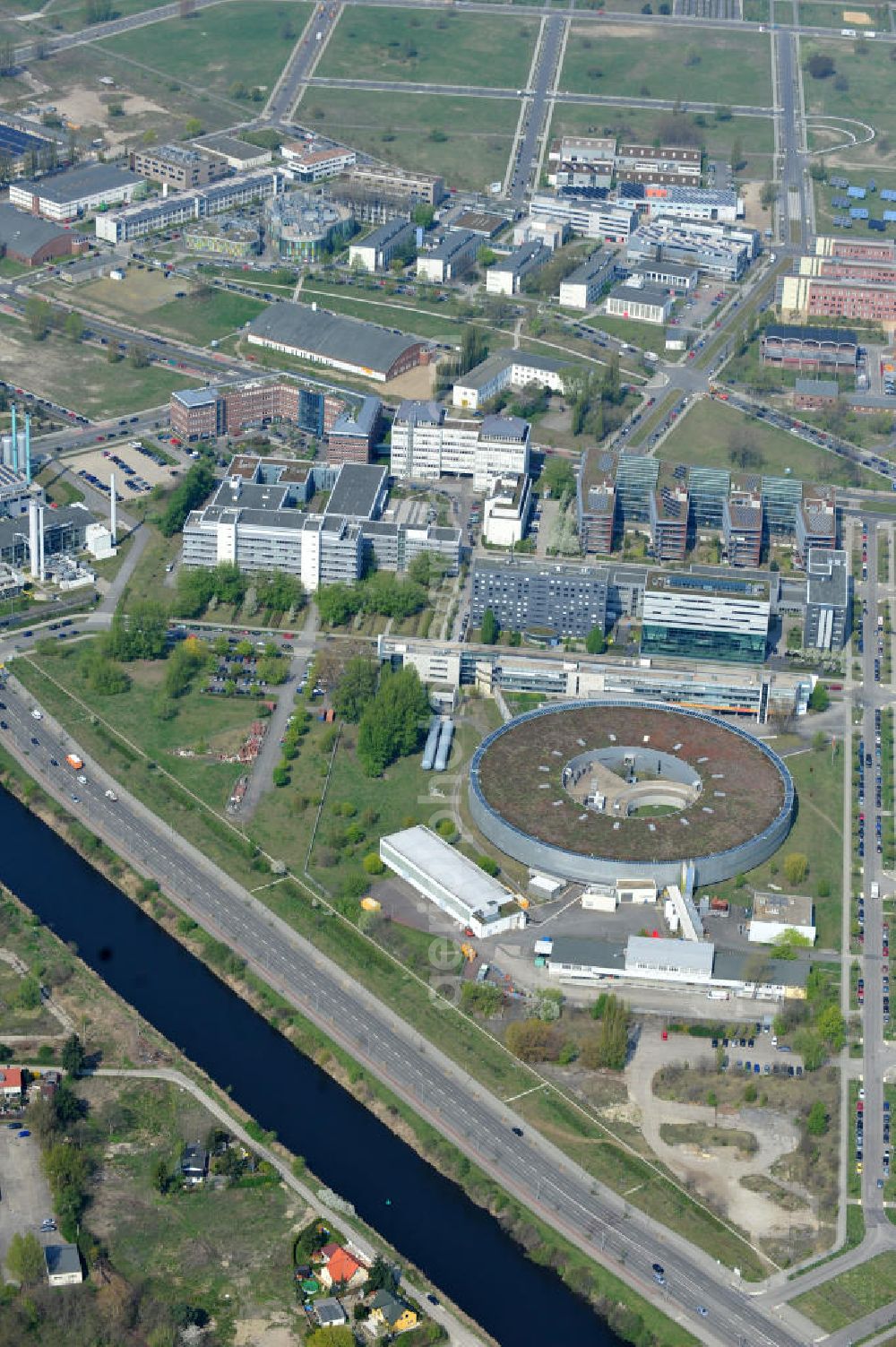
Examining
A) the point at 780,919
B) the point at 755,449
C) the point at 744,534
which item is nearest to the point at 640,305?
the point at 755,449

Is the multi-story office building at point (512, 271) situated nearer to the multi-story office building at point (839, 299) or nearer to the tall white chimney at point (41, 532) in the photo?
the multi-story office building at point (839, 299)

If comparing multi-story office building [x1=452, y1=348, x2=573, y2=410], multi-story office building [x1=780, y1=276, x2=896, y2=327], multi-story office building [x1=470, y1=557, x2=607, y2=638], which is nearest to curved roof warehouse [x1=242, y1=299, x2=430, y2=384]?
multi-story office building [x1=452, y1=348, x2=573, y2=410]

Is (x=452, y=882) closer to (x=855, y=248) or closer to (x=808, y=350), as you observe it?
(x=808, y=350)

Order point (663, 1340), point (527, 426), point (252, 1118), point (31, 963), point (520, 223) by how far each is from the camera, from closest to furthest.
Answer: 1. point (663, 1340)
2. point (252, 1118)
3. point (31, 963)
4. point (527, 426)
5. point (520, 223)

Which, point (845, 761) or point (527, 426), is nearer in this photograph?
point (845, 761)

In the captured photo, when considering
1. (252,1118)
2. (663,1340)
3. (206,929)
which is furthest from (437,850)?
(663,1340)

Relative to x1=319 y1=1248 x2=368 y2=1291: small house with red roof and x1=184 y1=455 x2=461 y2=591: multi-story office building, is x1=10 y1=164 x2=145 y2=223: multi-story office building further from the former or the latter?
x1=319 y1=1248 x2=368 y2=1291: small house with red roof

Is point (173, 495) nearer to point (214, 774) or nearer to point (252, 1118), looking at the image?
point (214, 774)
